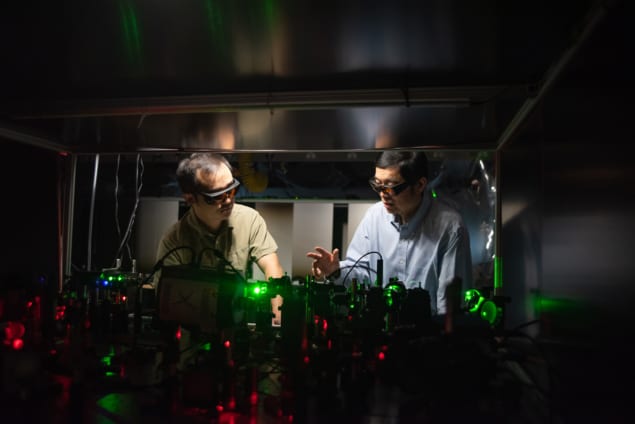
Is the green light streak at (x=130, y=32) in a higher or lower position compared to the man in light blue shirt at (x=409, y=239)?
higher

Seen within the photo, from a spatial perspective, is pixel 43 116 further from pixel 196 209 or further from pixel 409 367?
pixel 409 367

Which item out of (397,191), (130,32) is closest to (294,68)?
(130,32)

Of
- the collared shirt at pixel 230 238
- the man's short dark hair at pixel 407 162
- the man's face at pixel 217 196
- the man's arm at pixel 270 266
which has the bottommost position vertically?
the man's arm at pixel 270 266

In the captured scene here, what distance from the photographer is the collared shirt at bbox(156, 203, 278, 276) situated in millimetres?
2369

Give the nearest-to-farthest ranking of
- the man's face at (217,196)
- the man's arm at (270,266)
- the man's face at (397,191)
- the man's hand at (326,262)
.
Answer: the man's hand at (326,262)
the man's face at (397,191)
the man's face at (217,196)
the man's arm at (270,266)

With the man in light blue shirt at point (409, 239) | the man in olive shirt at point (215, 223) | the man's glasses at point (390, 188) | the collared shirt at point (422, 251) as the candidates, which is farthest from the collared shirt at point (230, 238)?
the man's glasses at point (390, 188)

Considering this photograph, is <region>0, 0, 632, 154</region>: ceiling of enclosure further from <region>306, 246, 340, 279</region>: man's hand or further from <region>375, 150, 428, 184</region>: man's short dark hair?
<region>306, 246, 340, 279</region>: man's hand

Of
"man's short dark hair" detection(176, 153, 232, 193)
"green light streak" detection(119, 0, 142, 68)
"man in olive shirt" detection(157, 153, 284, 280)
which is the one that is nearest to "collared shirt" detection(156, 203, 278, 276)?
"man in olive shirt" detection(157, 153, 284, 280)

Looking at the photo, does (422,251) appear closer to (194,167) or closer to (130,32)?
(194,167)

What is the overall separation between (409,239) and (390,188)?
11.8 inches

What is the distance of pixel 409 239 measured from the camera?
2.24m

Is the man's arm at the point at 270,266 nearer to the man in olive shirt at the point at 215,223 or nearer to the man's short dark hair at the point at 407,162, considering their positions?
the man in olive shirt at the point at 215,223

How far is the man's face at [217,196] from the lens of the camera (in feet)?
7.71

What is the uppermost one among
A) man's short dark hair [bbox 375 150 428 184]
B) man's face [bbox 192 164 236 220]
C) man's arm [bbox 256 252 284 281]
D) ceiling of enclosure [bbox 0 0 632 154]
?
ceiling of enclosure [bbox 0 0 632 154]
